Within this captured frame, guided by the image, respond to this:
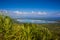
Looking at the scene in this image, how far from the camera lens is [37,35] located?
3.80m

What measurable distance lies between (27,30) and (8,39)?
0.53m

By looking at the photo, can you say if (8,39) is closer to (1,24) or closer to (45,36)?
(1,24)

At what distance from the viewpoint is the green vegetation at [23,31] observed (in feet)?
12.3

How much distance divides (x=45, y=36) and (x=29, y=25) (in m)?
0.43

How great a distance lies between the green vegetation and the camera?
3754 millimetres

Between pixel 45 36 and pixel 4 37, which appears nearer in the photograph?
pixel 45 36

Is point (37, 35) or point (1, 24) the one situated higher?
point (1, 24)

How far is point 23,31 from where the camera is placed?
379cm

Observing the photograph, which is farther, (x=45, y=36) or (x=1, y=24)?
(x=1, y=24)

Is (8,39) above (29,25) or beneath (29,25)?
beneath

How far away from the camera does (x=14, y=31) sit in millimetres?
3998

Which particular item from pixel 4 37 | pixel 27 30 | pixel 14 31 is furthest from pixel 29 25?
pixel 4 37

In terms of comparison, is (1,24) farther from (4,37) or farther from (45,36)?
(45,36)

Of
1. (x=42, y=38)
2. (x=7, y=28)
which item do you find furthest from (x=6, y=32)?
(x=42, y=38)
